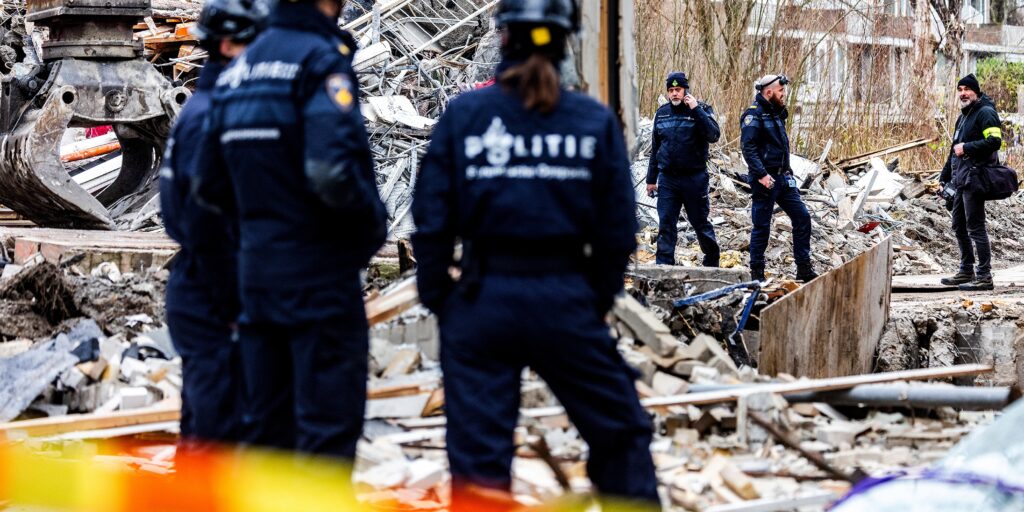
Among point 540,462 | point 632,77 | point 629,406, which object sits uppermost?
point 632,77

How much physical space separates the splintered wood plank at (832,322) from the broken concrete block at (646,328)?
1690 millimetres

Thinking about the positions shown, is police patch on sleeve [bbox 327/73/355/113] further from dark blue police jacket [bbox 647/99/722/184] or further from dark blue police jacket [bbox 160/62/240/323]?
dark blue police jacket [bbox 647/99/722/184]

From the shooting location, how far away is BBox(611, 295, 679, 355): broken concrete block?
7.03 metres

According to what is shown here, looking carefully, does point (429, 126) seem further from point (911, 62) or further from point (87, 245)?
point (911, 62)

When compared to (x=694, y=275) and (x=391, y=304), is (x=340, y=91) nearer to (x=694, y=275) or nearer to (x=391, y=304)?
(x=391, y=304)

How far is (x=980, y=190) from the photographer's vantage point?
12812 mm

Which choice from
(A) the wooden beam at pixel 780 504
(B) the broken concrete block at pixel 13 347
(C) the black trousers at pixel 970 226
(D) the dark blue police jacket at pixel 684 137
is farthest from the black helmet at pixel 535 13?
(C) the black trousers at pixel 970 226

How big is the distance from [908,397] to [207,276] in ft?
11.0

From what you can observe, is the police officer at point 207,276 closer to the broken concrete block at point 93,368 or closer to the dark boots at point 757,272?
the broken concrete block at point 93,368

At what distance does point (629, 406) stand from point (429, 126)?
12838 mm

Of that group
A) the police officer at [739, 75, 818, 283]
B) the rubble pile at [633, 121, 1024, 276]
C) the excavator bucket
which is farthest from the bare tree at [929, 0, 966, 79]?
the excavator bucket

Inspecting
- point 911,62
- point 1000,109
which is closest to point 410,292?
point 911,62

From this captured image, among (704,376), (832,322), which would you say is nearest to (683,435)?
(704,376)

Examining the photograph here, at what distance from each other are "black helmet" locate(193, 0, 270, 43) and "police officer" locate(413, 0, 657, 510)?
4.39 feet
